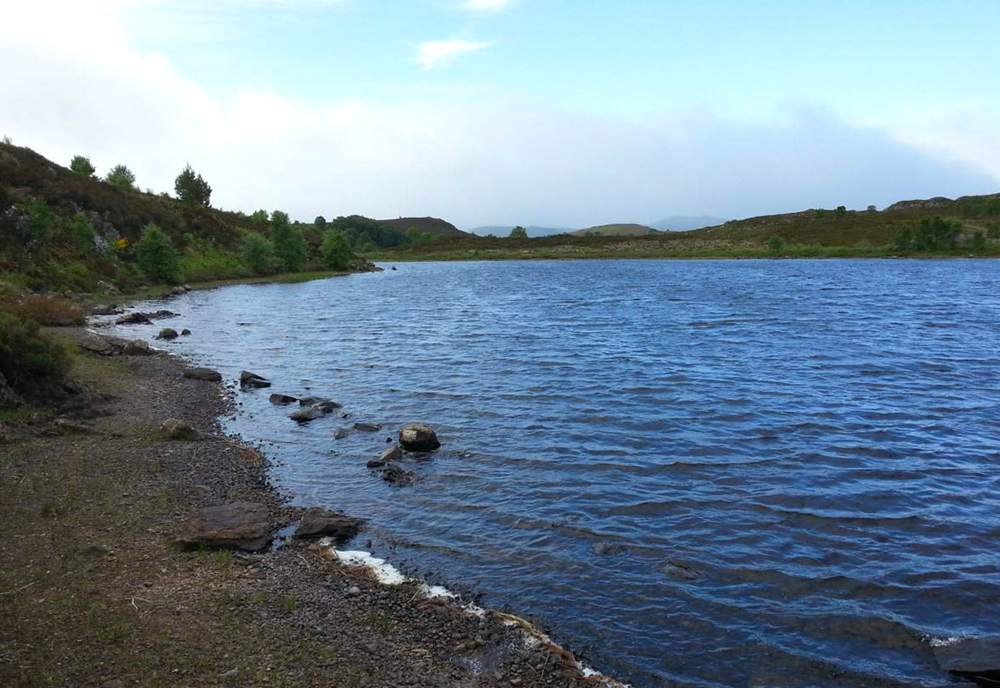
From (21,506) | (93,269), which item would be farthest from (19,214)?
(21,506)

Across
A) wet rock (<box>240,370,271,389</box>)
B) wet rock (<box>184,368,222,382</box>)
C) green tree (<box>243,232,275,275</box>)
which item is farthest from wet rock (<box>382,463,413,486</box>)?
green tree (<box>243,232,275,275</box>)

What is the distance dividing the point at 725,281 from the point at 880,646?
79.8 metres

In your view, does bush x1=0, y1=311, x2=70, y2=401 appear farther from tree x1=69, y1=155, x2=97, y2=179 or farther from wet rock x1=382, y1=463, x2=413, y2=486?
tree x1=69, y1=155, x2=97, y2=179

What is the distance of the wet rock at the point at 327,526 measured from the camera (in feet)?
41.4

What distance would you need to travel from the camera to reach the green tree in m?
94.8

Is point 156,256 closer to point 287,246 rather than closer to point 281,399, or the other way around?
point 287,246

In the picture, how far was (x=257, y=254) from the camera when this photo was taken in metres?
95.8

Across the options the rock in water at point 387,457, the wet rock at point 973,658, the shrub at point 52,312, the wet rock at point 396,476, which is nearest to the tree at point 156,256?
the shrub at point 52,312

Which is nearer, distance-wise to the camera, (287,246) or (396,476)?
(396,476)

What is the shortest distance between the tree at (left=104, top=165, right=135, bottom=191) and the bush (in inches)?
3281

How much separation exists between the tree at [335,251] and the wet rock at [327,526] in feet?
352

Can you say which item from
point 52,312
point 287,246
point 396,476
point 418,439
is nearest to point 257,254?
point 287,246

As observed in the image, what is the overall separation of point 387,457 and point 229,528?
550 centimetres

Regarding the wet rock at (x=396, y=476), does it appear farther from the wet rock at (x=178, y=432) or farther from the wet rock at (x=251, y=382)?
the wet rock at (x=251, y=382)
